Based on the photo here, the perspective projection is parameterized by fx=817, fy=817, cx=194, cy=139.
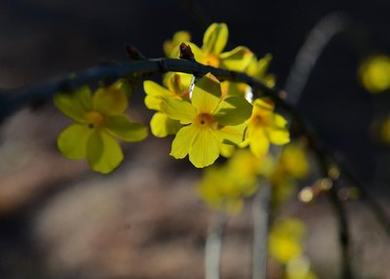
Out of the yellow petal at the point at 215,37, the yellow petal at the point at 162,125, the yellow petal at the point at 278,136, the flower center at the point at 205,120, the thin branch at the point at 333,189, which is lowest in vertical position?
the thin branch at the point at 333,189

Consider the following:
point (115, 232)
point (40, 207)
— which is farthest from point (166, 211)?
point (40, 207)

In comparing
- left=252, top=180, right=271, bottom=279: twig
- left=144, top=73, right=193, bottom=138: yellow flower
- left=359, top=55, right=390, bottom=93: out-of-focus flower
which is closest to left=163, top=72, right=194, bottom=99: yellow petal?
left=144, top=73, right=193, bottom=138: yellow flower

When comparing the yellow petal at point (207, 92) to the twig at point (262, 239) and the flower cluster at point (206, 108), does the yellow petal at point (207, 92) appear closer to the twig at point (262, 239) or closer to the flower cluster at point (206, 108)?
the flower cluster at point (206, 108)

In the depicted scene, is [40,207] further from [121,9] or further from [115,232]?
[121,9]

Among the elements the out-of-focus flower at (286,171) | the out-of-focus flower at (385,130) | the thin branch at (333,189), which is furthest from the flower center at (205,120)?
the out-of-focus flower at (385,130)

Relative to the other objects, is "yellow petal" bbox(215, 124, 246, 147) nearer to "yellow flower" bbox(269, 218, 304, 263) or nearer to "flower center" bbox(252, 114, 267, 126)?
"flower center" bbox(252, 114, 267, 126)

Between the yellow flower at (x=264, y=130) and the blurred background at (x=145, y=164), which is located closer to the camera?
the yellow flower at (x=264, y=130)
